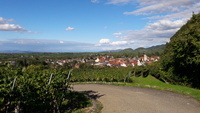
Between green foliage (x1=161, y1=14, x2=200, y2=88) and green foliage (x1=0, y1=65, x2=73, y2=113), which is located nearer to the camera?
green foliage (x1=0, y1=65, x2=73, y2=113)

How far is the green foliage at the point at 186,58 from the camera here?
15.6 meters

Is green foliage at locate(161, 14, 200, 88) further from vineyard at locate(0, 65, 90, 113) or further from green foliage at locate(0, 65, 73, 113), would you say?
green foliage at locate(0, 65, 73, 113)

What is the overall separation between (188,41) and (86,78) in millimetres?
19759

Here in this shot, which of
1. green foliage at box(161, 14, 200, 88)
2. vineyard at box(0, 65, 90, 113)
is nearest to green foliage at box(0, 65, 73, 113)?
vineyard at box(0, 65, 90, 113)

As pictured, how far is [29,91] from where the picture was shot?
748 cm

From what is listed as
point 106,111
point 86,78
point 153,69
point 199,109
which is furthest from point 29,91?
point 153,69

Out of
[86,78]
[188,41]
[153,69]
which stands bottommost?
[86,78]

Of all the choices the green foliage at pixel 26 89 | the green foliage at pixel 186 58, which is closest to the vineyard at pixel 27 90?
the green foliage at pixel 26 89

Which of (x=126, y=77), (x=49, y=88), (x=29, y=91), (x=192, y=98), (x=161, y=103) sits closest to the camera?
(x=29, y=91)

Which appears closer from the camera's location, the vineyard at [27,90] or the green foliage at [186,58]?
the vineyard at [27,90]

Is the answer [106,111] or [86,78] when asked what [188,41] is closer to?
[106,111]

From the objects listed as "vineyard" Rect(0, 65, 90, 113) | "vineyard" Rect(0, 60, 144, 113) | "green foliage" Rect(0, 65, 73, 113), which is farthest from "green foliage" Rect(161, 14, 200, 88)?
"green foliage" Rect(0, 65, 73, 113)

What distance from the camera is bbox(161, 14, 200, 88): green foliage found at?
1556 centimetres

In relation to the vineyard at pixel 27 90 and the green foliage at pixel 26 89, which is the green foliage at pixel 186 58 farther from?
the green foliage at pixel 26 89
